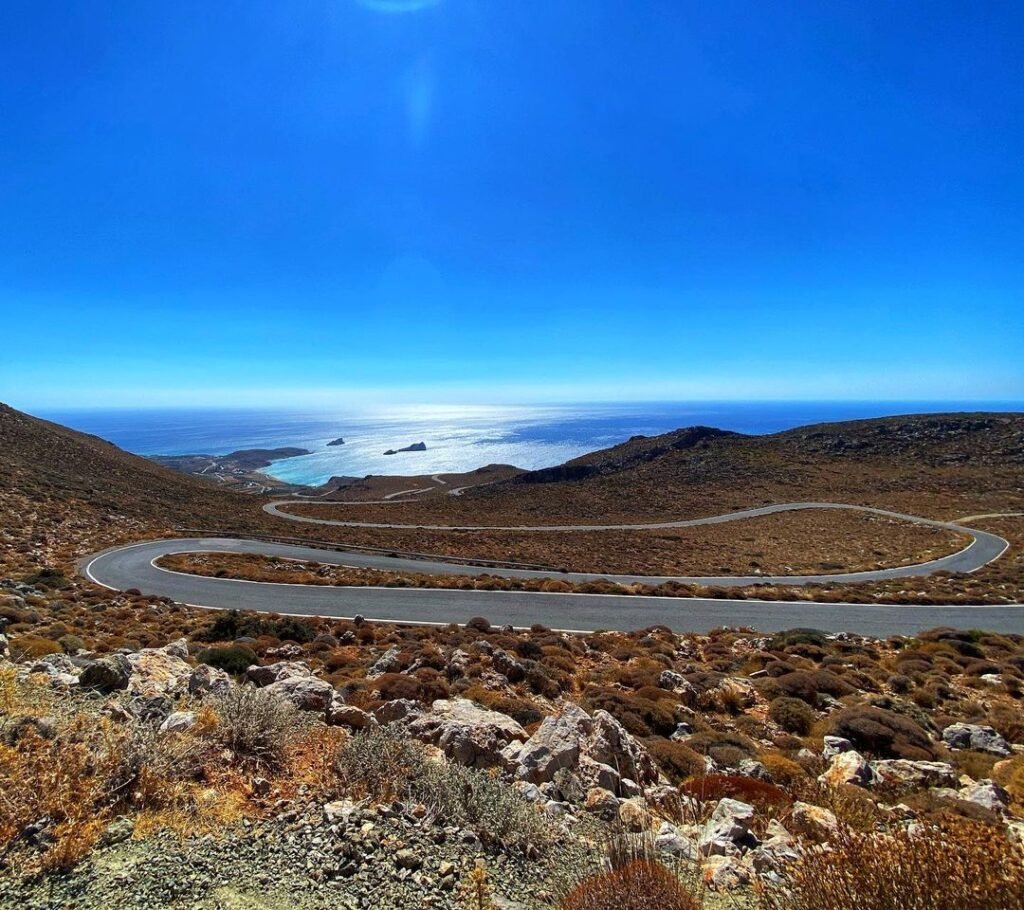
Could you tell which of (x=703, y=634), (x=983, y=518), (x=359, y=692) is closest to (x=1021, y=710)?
(x=703, y=634)

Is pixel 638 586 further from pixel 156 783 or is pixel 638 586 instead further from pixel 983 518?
pixel 983 518

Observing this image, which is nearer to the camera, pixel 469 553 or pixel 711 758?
pixel 711 758

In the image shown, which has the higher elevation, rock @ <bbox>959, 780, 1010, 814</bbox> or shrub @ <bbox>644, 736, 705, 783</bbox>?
rock @ <bbox>959, 780, 1010, 814</bbox>

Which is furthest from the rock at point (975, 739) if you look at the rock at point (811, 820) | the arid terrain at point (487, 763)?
the rock at point (811, 820)

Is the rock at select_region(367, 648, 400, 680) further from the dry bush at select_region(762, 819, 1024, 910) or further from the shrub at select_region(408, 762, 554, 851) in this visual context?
the dry bush at select_region(762, 819, 1024, 910)

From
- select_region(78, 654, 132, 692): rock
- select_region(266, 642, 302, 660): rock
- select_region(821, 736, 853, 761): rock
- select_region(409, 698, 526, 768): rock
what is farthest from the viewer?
select_region(266, 642, 302, 660): rock

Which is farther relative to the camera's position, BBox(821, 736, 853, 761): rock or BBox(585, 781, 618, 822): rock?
BBox(821, 736, 853, 761): rock

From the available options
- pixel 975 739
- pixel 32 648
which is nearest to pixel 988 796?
pixel 975 739

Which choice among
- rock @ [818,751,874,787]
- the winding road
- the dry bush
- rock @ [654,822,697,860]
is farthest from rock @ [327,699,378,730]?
the winding road
